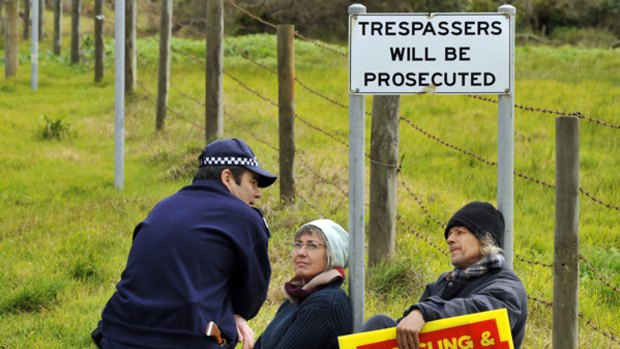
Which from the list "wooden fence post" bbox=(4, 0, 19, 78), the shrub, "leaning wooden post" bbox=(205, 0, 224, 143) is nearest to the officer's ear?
"leaning wooden post" bbox=(205, 0, 224, 143)

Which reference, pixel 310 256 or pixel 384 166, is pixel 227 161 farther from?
pixel 384 166

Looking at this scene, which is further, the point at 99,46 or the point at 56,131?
the point at 99,46

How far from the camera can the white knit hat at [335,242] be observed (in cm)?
548

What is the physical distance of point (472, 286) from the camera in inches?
194

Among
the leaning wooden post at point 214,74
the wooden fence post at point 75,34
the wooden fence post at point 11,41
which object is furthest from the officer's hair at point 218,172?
the wooden fence post at point 75,34

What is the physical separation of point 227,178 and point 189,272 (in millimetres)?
511

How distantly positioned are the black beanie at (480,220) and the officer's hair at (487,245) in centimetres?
2

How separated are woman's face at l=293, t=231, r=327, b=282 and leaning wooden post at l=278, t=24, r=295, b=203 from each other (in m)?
4.03

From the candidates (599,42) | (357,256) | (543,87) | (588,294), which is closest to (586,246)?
(588,294)

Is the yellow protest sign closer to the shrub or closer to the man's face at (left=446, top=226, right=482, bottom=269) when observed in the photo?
the man's face at (left=446, top=226, right=482, bottom=269)

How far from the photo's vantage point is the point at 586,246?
29.5 ft

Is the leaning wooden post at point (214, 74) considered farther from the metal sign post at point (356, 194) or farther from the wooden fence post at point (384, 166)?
the metal sign post at point (356, 194)

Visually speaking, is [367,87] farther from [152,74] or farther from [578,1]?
[578,1]

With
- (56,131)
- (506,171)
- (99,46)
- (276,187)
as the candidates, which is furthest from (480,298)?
(99,46)
